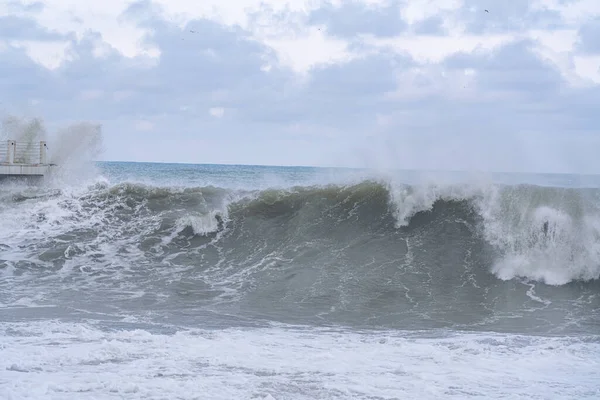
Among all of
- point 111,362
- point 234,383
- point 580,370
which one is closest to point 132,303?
point 111,362

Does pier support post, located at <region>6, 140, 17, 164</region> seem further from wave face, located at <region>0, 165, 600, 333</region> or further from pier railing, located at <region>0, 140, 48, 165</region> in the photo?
wave face, located at <region>0, 165, 600, 333</region>

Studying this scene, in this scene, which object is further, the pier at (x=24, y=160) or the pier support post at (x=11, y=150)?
the pier support post at (x=11, y=150)

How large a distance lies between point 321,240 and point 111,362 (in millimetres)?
9138

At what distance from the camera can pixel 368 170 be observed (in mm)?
19391

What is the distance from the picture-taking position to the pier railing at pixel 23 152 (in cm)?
2180

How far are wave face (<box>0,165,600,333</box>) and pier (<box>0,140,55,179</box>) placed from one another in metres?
0.90

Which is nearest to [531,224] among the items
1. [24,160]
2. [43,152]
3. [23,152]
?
[43,152]

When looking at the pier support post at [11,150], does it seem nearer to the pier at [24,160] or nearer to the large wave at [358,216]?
the pier at [24,160]

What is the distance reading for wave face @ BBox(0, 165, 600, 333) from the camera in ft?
37.0

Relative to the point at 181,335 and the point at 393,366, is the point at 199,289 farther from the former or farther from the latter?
the point at 393,366

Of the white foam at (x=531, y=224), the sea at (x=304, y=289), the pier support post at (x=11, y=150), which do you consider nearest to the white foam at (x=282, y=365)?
the sea at (x=304, y=289)

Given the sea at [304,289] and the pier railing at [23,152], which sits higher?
the pier railing at [23,152]

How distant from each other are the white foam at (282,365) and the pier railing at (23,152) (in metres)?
14.2

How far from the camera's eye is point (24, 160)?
22844mm
